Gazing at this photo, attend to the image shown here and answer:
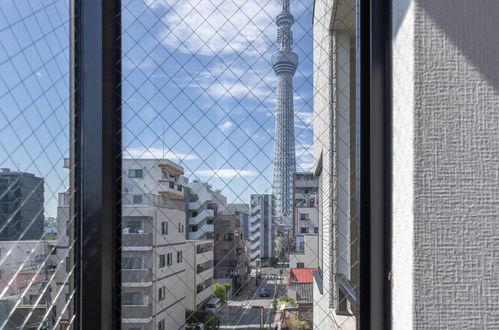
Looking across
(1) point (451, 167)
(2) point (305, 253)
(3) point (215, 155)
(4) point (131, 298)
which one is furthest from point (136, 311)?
(1) point (451, 167)

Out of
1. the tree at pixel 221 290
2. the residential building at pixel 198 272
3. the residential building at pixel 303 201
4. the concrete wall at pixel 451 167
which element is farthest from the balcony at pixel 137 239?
the concrete wall at pixel 451 167

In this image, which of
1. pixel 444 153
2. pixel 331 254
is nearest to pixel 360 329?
pixel 444 153

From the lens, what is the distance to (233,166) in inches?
49.9

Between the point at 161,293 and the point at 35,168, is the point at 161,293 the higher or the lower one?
the lower one

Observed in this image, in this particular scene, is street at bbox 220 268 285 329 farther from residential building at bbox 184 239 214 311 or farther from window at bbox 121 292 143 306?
window at bbox 121 292 143 306

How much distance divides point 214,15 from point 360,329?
105 centimetres

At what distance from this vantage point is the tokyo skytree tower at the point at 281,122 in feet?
4.27

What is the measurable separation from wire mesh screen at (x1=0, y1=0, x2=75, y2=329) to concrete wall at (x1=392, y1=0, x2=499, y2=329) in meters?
0.86

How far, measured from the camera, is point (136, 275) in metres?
1.17

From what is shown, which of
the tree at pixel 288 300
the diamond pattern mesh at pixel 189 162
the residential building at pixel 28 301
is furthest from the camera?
the tree at pixel 288 300

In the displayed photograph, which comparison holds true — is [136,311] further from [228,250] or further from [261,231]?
[261,231]

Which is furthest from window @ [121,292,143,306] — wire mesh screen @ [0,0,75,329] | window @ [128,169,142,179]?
window @ [128,169,142,179]

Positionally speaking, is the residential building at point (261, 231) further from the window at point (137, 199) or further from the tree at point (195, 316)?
the window at point (137, 199)

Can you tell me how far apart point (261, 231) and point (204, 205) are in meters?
0.21
